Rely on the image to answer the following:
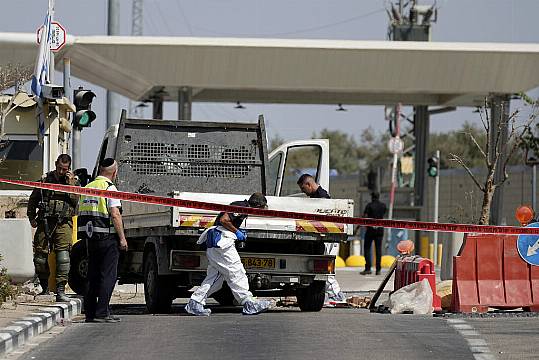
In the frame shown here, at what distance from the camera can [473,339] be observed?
13891mm

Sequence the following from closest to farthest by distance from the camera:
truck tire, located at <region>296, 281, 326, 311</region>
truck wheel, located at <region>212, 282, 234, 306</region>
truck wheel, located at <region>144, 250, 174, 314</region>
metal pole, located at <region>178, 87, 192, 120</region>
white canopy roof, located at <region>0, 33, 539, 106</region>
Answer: truck wheel, located at <region>144, 250, 174, 314</region> < truck tire, located at <region>296, 281, 326, 311</region> < truck wheel, located at <region>212, 282, 234, 306</region> < white canopy roof, located at <region>0, 33, 539, 106</region> < metal pole, located at <region>178, 87, 192, 120</region>

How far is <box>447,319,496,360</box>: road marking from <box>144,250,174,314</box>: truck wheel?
3.63m

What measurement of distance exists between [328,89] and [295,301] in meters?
19.0

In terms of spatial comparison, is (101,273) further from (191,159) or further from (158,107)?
(158,107)

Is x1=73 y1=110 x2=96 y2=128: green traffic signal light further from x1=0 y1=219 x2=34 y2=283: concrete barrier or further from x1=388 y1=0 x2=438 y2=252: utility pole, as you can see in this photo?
x1=388 y1=0 x2=438 y2=252: utility pole

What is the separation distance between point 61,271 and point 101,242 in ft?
7.81

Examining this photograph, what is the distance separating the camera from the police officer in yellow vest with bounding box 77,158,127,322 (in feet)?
51.8

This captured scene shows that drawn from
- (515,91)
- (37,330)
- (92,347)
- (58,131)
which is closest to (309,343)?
(92,347)

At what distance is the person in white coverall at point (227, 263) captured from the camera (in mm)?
16656

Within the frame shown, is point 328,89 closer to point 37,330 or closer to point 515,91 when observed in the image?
point 515,91

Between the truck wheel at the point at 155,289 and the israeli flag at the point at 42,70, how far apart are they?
5096mm

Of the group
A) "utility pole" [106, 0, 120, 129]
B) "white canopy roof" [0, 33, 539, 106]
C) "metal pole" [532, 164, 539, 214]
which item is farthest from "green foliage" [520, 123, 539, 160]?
"utility pole" [106, 0, 120, 129]

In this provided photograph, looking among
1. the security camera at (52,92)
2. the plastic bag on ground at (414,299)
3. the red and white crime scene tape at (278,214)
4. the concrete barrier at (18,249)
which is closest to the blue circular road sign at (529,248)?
the red and white crime scene tape at (278,214)

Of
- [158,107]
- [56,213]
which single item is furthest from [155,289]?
[158,107]
